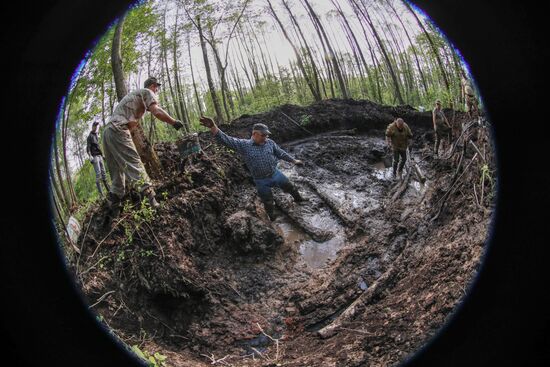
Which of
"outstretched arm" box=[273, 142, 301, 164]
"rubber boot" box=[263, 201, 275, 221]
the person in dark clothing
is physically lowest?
"rubber boot" box=[263, 201, 275, 221]

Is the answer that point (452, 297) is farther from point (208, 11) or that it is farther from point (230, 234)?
point (208, 11)

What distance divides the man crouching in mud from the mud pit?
0.24ft

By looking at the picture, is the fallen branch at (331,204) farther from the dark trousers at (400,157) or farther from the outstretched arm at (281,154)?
the dark trousers at (400,157)

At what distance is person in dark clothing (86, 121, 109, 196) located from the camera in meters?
2.35

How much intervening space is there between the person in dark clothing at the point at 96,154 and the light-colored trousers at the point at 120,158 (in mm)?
56

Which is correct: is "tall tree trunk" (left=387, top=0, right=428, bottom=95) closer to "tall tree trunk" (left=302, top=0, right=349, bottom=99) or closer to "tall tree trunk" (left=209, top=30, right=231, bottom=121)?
"tall tree trunk" (left=302, top=0, right=349, bottom=99)

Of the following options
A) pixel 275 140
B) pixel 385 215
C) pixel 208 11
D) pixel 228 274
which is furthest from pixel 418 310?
pixel 208 11

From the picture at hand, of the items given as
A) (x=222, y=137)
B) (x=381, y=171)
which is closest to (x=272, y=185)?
(x=222, y=137)

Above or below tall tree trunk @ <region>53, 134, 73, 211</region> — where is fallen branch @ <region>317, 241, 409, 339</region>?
below


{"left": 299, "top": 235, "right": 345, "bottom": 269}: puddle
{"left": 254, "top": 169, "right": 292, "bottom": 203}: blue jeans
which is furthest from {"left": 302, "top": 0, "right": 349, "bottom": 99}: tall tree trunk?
{"left": 299, "top": 235, "right": 345, "bottom": 269}: puddle

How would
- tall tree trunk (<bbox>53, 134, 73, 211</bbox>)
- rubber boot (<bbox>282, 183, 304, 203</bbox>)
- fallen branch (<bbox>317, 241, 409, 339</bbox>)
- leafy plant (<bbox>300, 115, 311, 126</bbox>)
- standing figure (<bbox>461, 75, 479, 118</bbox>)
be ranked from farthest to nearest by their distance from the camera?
1. leafy plant (<bbox>300, 115, 311, 126</bbox>)
2. rubber boot (<bbox>282, 183, 304, 203</bbox>)
3. fallen branch (<bbox>317, 241, 409, 339</bbox>)
4. standing figure (<bbox>461, 75, 479, 118</bbox>)
5. tall tree trunk (<bbox>53, 134, 73, 211</bbox>)

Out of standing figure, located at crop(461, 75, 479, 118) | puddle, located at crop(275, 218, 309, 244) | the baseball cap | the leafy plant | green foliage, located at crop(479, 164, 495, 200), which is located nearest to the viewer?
standing figure, located at crop(461, 75, 479, 118)

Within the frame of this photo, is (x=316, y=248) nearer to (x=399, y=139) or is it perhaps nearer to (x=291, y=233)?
(x=291, y=233)

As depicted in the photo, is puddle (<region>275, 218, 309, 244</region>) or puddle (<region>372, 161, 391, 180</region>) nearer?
puddle (<region>275, 218, 309, 244</region>)
